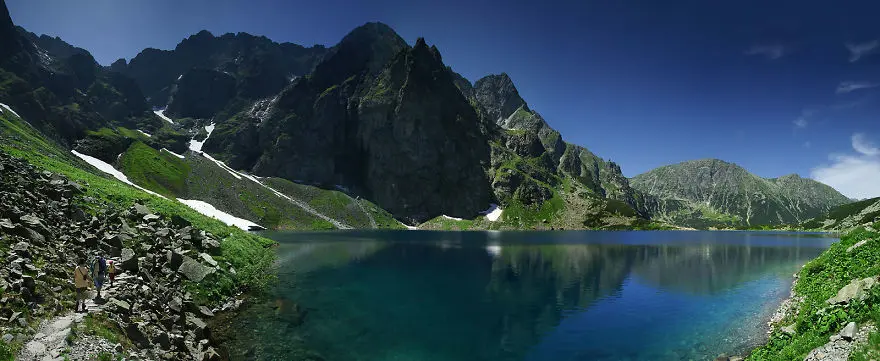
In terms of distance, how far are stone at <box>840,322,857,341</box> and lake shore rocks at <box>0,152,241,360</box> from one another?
99.7ft

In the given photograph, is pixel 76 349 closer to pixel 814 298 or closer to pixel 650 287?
pixel 814 298

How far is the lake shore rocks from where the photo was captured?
714 inches

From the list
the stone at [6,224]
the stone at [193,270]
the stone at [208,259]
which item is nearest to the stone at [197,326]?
the stone at [193,270]

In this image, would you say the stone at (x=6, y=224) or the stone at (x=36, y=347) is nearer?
the stone at (x=36, y=347)

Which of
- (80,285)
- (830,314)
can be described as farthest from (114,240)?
(830,314)

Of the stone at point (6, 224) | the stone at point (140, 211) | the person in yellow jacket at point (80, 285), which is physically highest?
the stone at point (6, 224)

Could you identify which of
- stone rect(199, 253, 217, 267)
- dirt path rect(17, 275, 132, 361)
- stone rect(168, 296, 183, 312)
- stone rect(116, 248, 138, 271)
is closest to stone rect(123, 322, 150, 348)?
dirt path rect(17, 275, 132, 361)

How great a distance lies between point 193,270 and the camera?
34.6m

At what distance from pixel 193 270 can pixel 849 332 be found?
141ft

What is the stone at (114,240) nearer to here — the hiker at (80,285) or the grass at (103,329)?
the hiker at (80,285)

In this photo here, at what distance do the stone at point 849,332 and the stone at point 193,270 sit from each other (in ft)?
137

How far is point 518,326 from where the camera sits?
113 feet

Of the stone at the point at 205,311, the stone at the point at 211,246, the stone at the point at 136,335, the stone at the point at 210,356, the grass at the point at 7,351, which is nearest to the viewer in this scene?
the grass at the point at 7,351

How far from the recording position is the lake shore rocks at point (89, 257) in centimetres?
1812
